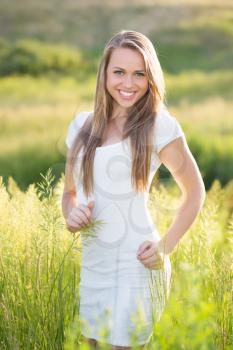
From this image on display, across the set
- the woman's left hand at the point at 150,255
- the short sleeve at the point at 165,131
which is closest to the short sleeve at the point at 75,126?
the short sleeve at the point at 165,131

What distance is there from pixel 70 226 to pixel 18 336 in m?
0.44

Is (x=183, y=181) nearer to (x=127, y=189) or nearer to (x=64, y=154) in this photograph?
(x=127, y=189)

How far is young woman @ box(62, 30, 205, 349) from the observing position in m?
2.03

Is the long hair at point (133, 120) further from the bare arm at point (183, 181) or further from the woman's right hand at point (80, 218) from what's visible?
the woman's right hand at point (80, 218)

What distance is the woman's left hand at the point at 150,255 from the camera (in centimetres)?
200

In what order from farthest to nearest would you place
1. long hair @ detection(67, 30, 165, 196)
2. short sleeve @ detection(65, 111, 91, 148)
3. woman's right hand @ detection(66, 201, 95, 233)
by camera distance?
short sleeve @ detection(65, 111, 91, 148) → long hair @ detection(67, 30, 165, 196) → woman's right hand @ detection(66, 201, 95, 233)

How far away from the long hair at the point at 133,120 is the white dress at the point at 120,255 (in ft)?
0.08

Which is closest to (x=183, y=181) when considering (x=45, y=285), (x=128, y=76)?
(x=128, y=76)

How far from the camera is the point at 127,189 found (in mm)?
2102

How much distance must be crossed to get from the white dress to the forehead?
0.18 meters

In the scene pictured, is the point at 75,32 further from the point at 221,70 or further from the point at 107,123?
the point at 107,123

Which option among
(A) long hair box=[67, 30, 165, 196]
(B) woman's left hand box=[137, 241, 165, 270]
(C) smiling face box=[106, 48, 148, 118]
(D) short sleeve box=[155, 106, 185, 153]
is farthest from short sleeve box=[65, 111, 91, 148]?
(B) woman's left hand box=[137, 241, 165, 270]

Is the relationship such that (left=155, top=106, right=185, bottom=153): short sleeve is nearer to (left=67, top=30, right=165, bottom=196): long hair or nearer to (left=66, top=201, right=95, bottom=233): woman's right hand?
(left=67, top=30, right=165, bottom=196): long hair

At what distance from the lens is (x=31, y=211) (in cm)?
240
